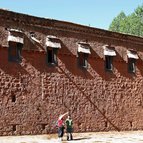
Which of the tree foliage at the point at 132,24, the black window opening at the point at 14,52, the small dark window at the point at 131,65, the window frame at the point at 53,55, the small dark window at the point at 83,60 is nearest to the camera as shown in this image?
the black window opening at the point at 14,52

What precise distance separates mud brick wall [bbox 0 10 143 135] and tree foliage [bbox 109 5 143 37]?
101 feet

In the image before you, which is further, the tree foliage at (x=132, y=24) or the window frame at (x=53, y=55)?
the tree foliage at (x=132, y=24)

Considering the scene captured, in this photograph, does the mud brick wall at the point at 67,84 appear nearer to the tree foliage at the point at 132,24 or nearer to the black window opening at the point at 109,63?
the black window opening at the point at 109,63

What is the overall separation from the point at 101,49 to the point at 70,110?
4.95 m

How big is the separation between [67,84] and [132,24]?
124 feet

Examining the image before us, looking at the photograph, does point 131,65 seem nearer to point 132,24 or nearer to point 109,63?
point 109,63

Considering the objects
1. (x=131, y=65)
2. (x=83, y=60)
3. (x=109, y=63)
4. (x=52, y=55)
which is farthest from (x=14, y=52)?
(x=131, y=65)

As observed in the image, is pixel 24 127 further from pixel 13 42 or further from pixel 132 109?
pixel 132 109

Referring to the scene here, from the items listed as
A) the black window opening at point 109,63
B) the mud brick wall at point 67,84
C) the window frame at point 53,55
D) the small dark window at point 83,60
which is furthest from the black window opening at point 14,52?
the black window opening at point 109,63

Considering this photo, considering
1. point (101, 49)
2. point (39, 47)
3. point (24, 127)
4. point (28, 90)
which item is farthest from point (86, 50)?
point (24, 127)

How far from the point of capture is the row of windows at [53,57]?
19.4 meters

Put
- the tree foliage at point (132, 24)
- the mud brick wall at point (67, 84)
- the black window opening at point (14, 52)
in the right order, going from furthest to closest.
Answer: the tree foliage at point (132, 24)
the black window opening at point (14, 52)
the mud brick wall at point (67, 84)

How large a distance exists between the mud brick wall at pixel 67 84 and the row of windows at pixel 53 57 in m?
0.29

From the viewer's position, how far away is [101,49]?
2350 cm
